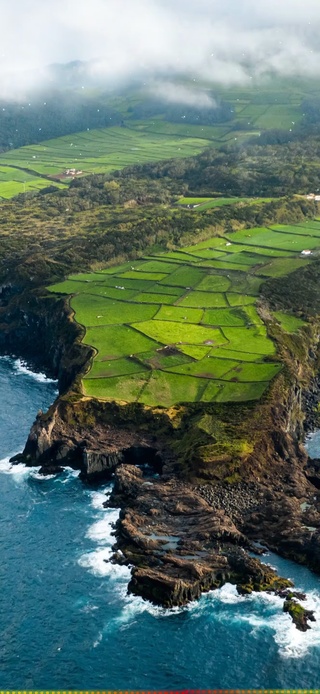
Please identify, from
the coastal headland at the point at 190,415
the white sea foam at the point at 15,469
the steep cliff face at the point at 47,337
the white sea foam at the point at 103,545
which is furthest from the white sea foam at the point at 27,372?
the white sea foam at the point at 103,545

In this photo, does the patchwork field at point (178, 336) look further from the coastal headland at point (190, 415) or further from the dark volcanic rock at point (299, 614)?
the dark volcanic rock at point (299, 614)

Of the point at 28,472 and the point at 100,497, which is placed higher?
the point at 100,497

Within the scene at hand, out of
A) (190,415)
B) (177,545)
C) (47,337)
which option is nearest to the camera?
(177,545)

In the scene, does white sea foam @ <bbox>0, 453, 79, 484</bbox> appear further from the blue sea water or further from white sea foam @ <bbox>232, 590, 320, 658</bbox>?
white sea foam @ <bbox>232, 590, 320, 658</bbox>

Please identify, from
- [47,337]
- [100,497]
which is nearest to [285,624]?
[100,497]

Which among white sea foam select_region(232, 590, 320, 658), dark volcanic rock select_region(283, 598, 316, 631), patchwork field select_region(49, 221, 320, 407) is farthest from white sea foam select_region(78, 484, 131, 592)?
patchwork field select_region(49, 221, 320, 407)

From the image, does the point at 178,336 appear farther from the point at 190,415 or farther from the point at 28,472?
the point at 28,472
